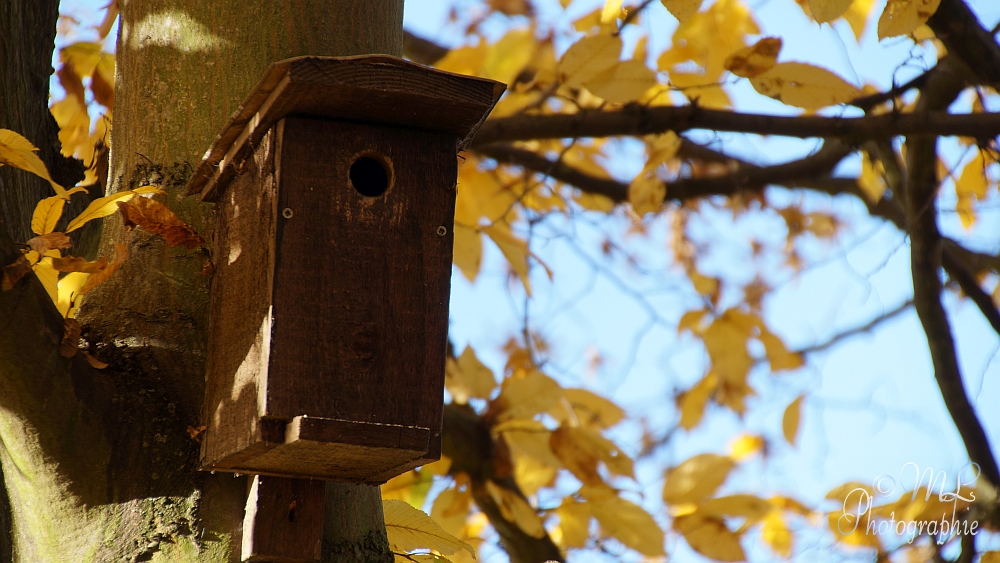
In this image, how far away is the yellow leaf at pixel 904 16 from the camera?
1329mm

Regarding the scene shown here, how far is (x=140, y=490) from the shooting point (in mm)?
964

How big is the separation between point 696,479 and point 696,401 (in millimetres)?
1106

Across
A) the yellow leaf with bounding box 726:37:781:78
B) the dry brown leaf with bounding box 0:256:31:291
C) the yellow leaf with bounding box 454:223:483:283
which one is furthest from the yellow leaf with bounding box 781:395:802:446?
the dry brown leaf with bounding box 0:256:31:291

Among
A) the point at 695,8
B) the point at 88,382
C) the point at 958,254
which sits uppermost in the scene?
the point at 958,254

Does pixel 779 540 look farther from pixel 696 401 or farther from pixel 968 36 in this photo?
pixel 968 36

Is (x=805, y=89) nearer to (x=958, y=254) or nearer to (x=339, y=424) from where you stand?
(x=339, y=424)

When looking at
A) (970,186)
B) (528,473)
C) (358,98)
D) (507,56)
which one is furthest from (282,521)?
(970,186)

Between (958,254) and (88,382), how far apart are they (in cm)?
220

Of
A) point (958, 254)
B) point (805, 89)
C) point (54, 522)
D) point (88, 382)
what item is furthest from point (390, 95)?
point (958, 254)

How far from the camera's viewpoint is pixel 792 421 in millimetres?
2361

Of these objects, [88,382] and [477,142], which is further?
[477,142]

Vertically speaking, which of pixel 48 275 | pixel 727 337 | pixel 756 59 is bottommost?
pixel 48 275

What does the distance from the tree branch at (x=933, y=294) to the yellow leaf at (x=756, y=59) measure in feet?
2.18

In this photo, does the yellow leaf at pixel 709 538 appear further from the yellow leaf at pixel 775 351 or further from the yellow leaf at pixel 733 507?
the yellow leaf at pixel 775 351
